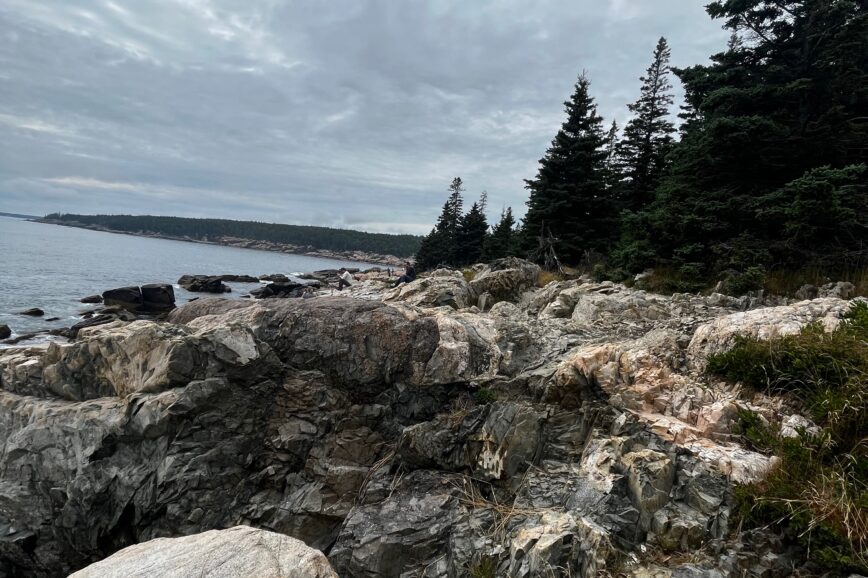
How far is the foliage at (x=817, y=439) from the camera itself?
3840mm

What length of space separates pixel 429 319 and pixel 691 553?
583 centimetres

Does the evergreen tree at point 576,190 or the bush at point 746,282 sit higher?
the evergreen tree at point 576,190

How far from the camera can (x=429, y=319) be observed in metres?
8.91

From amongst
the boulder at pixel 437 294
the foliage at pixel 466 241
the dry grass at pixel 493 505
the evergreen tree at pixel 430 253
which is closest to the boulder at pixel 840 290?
the dry grass at pixel 493 505

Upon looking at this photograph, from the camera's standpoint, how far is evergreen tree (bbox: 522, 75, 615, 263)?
24.6 metres

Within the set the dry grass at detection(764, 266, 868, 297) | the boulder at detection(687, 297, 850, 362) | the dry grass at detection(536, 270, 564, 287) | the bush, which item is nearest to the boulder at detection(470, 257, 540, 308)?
the dry grass at detection(536, 270, 564, 287)

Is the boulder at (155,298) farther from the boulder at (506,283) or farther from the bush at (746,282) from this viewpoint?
the bush at (746,282)

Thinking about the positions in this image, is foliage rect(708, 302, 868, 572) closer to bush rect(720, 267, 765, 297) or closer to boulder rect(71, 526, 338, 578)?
bush rect(720, 267, 765, 297)

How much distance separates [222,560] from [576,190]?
25.2 metres

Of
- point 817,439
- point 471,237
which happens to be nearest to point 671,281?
point 817,439

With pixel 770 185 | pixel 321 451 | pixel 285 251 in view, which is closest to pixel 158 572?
pixel 321 451

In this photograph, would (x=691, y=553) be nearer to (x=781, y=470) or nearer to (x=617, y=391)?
(x=781, y=470)

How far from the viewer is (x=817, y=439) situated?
4.56m

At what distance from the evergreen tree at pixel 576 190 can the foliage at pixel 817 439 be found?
18.5 meters
